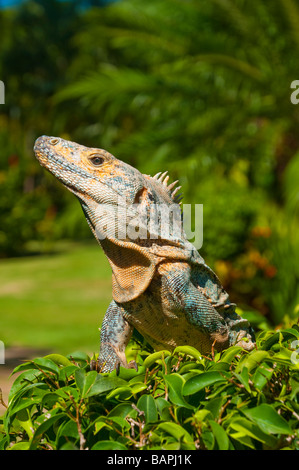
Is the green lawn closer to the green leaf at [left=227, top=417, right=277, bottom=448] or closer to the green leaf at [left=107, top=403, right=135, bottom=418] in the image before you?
the green leaf at [left=107, top=403, right=135, bottom=418]

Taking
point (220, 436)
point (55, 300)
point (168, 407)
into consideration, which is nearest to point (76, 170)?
point (168, 407)

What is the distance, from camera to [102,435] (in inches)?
73.0

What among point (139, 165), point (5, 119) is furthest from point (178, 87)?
point (5, 119)

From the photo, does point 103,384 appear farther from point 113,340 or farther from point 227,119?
point 227,119

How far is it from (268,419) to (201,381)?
0.25 metres

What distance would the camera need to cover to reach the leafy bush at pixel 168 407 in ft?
5.69

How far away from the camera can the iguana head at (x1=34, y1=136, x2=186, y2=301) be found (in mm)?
2303

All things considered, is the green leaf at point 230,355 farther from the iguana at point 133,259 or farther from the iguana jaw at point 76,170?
the iguana jaw at point 76,170

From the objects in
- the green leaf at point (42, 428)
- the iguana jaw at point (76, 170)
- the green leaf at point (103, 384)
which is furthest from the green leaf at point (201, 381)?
the iguana jaw at point (76, 170)

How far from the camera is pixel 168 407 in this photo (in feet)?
6.10

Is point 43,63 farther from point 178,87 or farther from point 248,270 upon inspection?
point 248,270

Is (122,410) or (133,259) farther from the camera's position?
(133,259)

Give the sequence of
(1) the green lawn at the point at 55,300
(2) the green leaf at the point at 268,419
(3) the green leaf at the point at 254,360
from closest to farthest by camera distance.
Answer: (2) the green leaf at the point at 268,419
(3) the green leaf at the point at 254,360
(1) the green lawn at the point at 55,300

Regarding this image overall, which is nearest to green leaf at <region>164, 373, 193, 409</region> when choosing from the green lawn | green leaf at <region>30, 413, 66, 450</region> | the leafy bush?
the leafy bush
